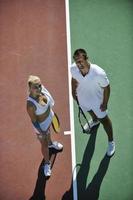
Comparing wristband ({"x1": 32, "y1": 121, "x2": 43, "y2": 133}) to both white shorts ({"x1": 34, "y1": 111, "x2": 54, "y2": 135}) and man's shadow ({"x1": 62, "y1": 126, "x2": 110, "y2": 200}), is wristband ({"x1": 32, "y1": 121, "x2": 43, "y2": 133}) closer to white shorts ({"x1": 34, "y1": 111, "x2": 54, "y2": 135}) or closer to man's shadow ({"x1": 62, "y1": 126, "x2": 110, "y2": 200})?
white shorts ({"x1": 34, "y1": 111, "x2": 54, "y2": 135})

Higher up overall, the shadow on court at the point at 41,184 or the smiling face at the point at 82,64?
the smiling face at the point at 82,64

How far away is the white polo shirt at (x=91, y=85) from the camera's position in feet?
26.9

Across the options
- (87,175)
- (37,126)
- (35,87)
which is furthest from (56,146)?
(35,87)

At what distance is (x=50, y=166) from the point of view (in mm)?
9227

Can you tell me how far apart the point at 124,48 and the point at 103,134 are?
2.17m

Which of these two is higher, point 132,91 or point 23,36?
point 23,36

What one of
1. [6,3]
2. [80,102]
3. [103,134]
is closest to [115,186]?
[103,134]

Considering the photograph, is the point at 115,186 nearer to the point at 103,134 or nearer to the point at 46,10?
the point at 103,134

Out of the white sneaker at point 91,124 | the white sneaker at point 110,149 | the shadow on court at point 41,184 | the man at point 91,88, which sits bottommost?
the shadow on court at point 41,184

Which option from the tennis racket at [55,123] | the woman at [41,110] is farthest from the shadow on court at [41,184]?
the tennis racket at [55,123]

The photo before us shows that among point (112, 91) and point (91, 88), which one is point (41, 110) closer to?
point (91, 88)

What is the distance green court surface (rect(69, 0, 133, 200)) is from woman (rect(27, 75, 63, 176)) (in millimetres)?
852

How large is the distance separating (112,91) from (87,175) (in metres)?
1.95

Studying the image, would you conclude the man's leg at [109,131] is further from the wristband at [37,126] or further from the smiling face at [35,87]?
the smiling face at [35,87]
